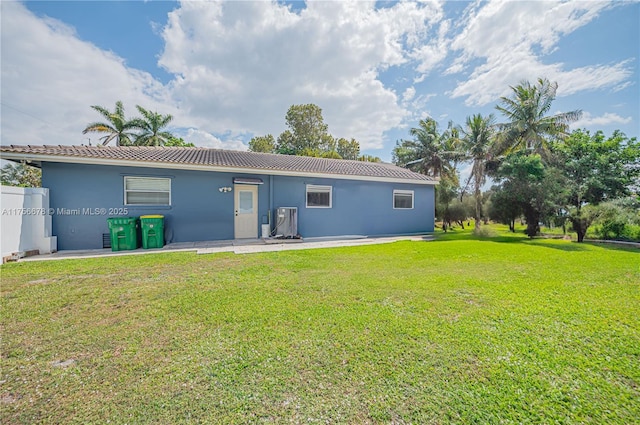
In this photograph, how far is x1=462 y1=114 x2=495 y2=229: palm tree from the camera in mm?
13836

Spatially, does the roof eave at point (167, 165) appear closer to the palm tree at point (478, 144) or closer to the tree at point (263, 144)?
the palm tree at point (478, 144)

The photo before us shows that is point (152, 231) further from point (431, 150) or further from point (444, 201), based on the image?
point (431, 150)

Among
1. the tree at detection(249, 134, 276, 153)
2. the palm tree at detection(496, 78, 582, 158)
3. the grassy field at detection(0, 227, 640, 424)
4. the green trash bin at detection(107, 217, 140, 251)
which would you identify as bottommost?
the grassy field at detection(0, 227, 640, 424)

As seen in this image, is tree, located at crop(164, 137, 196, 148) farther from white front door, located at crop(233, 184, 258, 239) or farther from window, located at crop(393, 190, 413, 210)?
Result: window, located at crop(393, 190, 413, 210)

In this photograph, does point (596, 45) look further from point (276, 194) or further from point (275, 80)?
point (275, 80)

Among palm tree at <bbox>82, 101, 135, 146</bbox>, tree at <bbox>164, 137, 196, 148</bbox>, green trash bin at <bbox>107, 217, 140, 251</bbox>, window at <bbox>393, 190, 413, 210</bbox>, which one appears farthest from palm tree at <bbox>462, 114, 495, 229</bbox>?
palm tree at <bbox>82, 101, 135, 146</bbox>

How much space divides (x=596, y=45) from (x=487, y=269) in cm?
1220

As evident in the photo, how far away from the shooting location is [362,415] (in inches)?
64.9

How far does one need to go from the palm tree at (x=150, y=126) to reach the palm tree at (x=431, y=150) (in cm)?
2202

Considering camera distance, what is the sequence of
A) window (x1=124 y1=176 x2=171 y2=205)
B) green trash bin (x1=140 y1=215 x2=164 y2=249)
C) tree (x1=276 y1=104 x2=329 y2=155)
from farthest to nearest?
tree (x1=276 y1=104 x2=329 y2=155) < window (x1=124 y1=176 x2=171 y2=205) < green trash bin (x1=140 y1=215 x2=164 y2=249)

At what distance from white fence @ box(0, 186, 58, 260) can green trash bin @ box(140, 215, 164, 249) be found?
2356 millimetres

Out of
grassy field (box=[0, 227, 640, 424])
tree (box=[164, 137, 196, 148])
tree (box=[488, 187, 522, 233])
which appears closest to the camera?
grassy field (box=[0, 227, 640, 424])

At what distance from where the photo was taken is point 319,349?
7.84 feet

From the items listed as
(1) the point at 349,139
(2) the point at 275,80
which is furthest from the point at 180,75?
(1) the point at 349,139
